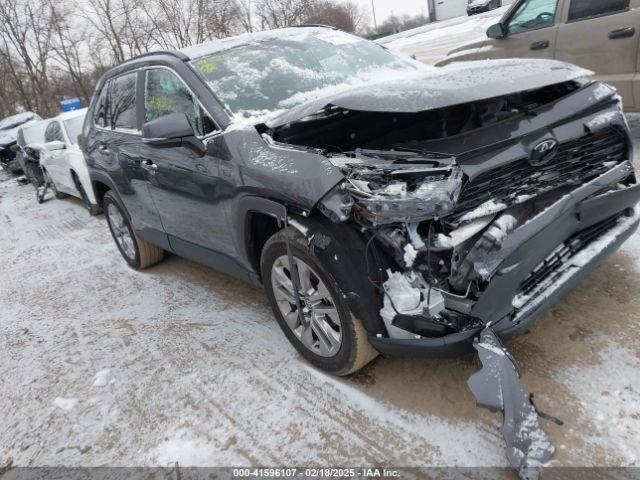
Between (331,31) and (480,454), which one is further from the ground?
(331,31)

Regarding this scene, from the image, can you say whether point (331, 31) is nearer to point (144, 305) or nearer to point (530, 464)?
point (144, 305)

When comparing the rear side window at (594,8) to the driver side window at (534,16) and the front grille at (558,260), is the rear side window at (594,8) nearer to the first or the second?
the driver side window at (534,16)

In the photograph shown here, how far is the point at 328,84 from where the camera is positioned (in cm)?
321

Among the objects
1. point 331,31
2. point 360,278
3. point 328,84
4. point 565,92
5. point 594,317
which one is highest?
point 331,31

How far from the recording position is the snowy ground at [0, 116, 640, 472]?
7.18ft

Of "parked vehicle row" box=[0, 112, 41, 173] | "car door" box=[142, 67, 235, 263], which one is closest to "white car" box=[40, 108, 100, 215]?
"car door" box=[142, 67, 235, 263]

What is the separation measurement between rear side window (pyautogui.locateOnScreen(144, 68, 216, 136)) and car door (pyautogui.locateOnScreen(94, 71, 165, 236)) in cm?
21

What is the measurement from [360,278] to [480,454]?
90 cm

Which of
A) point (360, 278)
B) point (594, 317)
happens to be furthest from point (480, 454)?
point (594, 317)

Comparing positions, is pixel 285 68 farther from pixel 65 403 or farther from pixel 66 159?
pixel 66 159

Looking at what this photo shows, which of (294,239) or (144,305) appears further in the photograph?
(144,305)

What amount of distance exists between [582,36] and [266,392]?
16.3 feet

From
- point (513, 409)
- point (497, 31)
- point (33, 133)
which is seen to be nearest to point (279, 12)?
point (33, 133)

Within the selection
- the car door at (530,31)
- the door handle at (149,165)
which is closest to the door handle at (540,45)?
the car door at (530,31)
